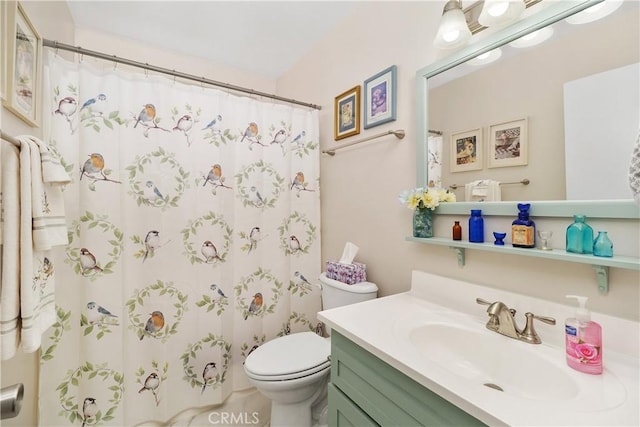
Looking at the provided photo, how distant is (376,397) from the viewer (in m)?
0.80

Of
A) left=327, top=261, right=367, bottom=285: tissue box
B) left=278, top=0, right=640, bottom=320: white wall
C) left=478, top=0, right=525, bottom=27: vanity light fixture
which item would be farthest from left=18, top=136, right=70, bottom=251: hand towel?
left=478, top=0, right=525, bottom=27: vanity light fixture

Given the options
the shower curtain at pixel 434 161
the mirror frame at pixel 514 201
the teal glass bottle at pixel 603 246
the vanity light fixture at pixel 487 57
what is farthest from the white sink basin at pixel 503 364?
the vanity light fixture at pixel 487 57

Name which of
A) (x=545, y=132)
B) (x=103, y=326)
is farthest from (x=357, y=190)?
(x=103, y=326)

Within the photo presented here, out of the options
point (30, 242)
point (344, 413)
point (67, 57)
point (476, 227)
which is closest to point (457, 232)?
point (476, 227)

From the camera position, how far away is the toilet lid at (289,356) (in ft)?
4.03

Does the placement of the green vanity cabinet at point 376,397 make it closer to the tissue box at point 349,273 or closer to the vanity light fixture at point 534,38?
the tissue box at point 349,273

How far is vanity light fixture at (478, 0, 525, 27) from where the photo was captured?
35.3 inches

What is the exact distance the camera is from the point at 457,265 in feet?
3.65

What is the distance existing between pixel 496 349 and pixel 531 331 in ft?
0.39

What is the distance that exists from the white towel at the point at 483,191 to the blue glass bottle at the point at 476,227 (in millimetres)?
64

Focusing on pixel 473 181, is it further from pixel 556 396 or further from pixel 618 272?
pixel 556 396

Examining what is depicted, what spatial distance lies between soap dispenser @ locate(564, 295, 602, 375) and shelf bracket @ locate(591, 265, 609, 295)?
10 centimetres

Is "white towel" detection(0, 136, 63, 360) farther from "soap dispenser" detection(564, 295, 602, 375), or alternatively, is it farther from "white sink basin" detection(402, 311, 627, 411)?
"soap dispenser" detection(564, 295, 602, 375)

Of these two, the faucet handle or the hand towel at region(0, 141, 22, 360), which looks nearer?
the hand towel at region(0, 141, 22, 360)
